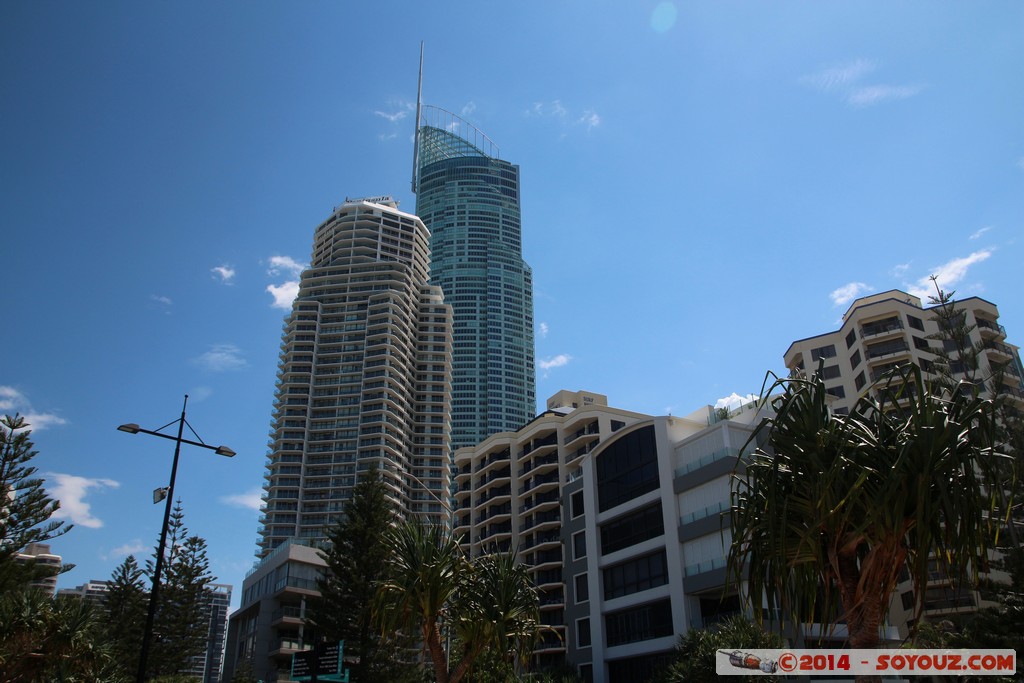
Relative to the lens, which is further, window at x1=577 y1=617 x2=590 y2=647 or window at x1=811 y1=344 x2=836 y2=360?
window at x1=811 y1=344 x2=836 y2=360

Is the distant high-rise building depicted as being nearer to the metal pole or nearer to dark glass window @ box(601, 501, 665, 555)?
dark glass window @ box(601, 501, 665, 555)

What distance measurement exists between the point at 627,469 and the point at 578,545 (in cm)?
787

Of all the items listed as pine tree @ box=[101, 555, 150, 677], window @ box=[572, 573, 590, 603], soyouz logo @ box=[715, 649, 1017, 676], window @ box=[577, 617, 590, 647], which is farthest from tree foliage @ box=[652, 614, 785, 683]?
pine tree @ box=[101, 555, 150, 677]

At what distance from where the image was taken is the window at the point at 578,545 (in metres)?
51.5

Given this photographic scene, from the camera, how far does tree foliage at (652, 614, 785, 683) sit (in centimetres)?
2789

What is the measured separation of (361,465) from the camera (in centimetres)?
12412

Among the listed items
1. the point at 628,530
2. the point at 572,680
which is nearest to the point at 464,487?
the point at 628,530

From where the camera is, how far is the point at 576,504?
177 feet

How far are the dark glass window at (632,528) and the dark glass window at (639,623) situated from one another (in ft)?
12.8

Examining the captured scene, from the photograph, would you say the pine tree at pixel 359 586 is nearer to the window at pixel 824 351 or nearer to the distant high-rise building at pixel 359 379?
the window at pixel 824 351

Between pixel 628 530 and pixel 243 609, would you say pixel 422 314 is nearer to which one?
pixel 243 609

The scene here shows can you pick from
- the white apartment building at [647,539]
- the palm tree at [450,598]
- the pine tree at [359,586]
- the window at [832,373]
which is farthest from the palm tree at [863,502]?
the window at [832,373]

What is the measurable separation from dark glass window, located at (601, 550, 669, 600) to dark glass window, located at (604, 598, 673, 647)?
110 cm

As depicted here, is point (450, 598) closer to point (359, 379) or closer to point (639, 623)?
point (639, 623)
